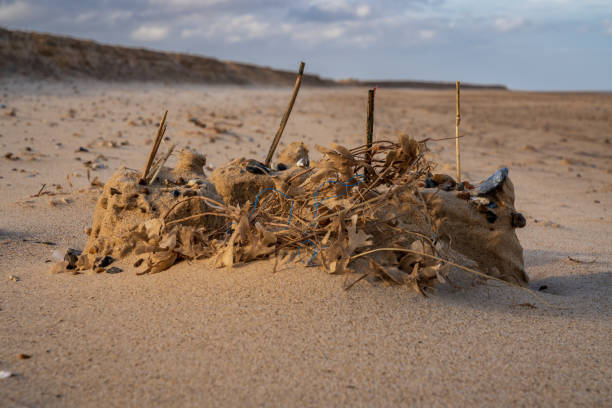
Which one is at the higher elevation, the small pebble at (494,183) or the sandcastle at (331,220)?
the small pebble at (494,183)

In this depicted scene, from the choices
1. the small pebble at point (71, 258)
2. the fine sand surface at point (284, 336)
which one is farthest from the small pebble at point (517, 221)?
the small pebble at point (71, 258)

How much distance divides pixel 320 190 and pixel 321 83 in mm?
22588

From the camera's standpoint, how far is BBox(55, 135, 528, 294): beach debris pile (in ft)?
7.31

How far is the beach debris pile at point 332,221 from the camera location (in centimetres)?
223

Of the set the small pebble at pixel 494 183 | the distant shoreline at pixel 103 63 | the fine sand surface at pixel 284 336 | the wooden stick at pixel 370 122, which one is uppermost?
the distant shoreline at pixel 103 63

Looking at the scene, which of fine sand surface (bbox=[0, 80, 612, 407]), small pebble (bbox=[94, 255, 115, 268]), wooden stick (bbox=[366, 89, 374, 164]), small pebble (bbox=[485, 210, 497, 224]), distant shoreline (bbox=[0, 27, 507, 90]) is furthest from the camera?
distant shoreline (bbox=[0, 27, 507, 90])

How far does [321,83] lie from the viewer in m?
24.3

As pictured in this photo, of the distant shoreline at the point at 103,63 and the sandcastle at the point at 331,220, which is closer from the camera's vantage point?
the sandcastle at the point at 331,220

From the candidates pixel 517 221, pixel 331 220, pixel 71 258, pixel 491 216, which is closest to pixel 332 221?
pixel 331 220

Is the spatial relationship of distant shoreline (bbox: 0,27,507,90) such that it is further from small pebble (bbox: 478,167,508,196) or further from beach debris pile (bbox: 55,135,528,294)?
small pebble (bbox: 478,167,508,196)

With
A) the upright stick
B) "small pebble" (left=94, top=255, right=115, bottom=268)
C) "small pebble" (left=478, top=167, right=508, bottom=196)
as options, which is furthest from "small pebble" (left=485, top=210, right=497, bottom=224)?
"small pebble" (left=94, top=255, right=115, bottom=268)

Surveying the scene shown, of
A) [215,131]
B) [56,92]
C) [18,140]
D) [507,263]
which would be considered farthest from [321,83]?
[507,263]

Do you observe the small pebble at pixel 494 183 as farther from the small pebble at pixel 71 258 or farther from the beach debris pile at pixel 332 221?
the small pebble at pixel 71 258

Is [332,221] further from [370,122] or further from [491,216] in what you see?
[491,216]
